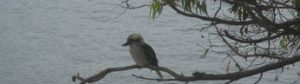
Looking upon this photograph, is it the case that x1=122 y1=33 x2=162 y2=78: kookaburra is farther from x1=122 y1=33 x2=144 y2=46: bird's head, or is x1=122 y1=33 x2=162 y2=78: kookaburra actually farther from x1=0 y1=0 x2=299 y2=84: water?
x1=0 y1=0 x2=299 y2=84: water

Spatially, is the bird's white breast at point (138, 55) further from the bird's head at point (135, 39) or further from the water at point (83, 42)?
the water at point (83, 42)

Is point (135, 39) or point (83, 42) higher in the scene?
point (135, 39)

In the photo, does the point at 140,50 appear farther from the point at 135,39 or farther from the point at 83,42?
the point at 83,42

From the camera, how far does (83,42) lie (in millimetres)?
7312

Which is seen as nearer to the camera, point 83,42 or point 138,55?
point 138,55

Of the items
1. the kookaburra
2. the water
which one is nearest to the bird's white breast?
the kookaburra

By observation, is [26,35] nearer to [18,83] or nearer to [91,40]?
[91,40]

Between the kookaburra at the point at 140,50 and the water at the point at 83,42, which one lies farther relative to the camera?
the water at the point at 83,42

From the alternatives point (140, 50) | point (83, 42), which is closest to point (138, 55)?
point (140, 50)

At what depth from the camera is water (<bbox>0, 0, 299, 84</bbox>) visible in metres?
6.00

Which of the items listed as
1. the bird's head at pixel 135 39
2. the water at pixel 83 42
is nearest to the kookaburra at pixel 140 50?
the bird's head at pixel 135 39

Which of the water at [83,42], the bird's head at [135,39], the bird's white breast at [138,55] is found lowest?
the water at [83,42]

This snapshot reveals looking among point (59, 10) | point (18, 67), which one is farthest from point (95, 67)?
point (59, 10)

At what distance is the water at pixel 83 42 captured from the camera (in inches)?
236
